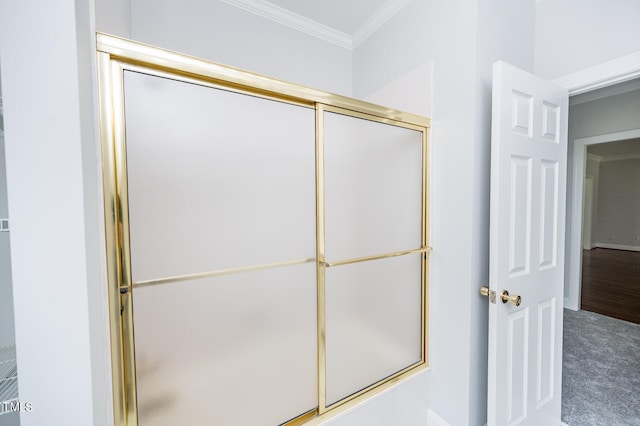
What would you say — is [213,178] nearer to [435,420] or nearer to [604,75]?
[435,420]

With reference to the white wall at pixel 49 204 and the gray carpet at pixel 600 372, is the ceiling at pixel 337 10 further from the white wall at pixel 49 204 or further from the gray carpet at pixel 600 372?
the gray carpet at pixel 600 372

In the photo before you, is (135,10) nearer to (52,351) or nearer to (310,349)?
(52,351)

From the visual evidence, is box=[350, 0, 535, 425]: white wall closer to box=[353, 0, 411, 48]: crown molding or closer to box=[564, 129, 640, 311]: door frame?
box=[353, 0, 411, 48]: crown molding

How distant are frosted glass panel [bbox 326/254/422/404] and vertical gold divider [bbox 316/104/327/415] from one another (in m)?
0.04

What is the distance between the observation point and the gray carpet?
1.68 metres

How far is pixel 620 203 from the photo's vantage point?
6.71 meters

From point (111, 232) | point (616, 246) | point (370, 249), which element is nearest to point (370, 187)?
point (370, 249)

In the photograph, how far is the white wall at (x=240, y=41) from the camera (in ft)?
5.03

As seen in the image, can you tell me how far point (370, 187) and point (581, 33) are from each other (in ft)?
4.82

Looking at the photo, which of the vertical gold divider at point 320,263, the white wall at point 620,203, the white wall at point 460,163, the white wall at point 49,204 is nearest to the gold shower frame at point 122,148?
the white wall at point 49,204

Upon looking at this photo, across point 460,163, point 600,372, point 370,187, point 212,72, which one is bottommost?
point 600,372

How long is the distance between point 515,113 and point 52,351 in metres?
1.96

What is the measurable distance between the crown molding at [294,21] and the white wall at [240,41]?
30mm

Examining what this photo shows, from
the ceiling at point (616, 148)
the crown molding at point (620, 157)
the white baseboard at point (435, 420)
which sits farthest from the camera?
the crown molding at point (620, 157)
